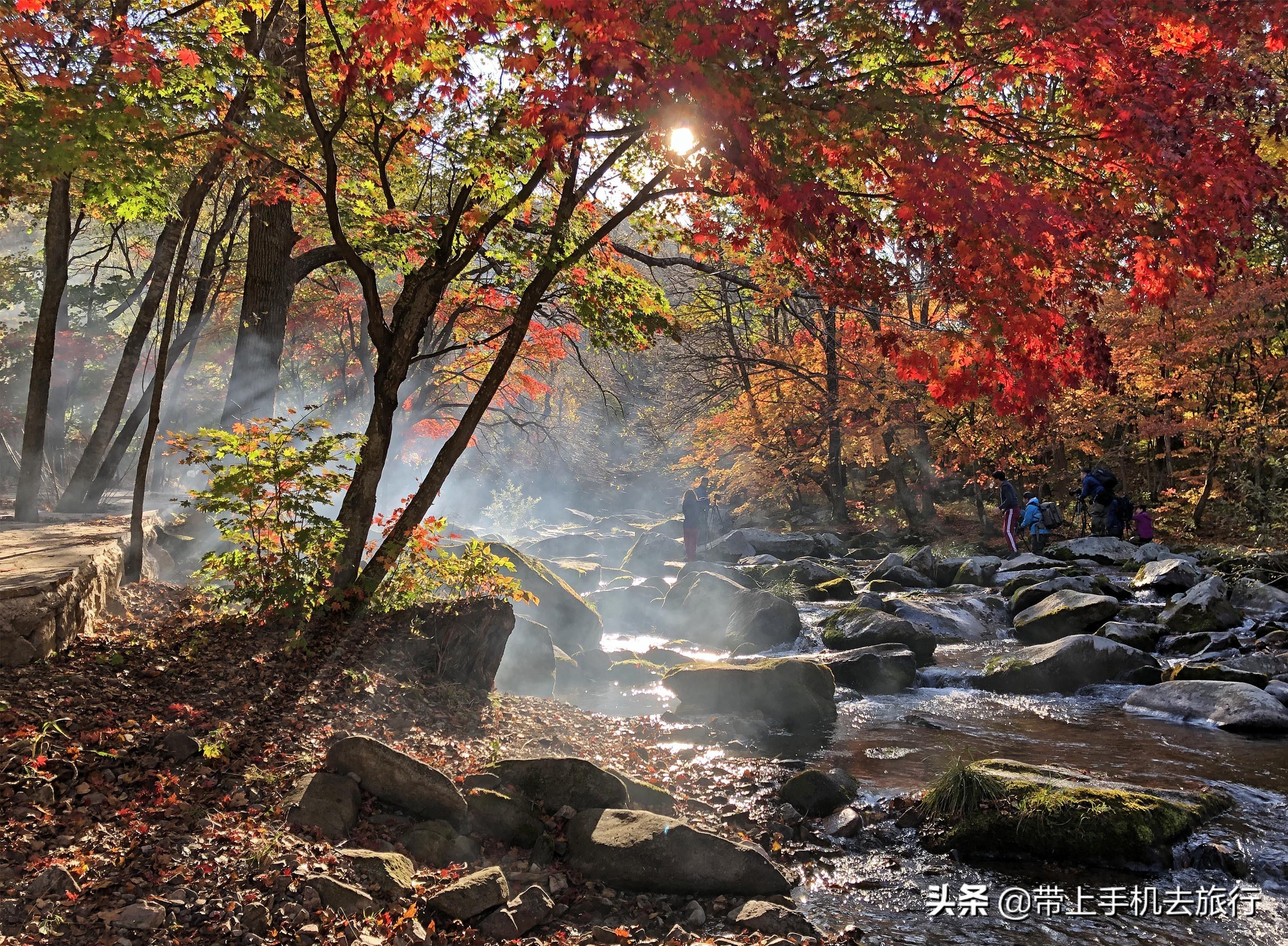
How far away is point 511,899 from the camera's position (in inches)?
155

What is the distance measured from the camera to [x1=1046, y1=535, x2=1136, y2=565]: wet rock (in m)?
16.1

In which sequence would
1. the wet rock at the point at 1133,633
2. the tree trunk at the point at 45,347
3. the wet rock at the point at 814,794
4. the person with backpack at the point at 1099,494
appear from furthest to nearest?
1. the person with backpack at the point at 1099,494
2. the wet rock at the point at 1133,633
3. the tree trunk at the point at 45,347
4. the wet rock at the point at 814,794

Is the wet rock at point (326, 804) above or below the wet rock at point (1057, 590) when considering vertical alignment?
below

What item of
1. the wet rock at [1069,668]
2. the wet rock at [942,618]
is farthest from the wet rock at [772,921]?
the wet rock at [942,618]

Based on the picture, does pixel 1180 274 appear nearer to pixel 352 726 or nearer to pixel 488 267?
pixel 488 267

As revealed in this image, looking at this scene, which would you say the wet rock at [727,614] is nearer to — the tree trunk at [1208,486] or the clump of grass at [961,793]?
the clump of grass at [961,793]

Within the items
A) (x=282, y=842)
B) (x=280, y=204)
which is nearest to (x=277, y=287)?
(x=280, y=204)

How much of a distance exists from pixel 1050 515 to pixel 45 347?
19.4 m

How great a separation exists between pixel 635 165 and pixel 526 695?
5.75m

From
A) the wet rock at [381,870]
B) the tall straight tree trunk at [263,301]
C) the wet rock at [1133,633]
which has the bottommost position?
the wet rock at [381,870]

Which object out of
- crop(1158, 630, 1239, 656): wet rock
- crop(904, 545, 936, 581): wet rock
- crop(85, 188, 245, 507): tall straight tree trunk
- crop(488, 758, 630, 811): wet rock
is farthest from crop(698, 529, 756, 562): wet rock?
crop(488, 758, 630, 811): wet rock

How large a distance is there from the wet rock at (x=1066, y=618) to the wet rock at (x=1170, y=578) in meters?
2.05

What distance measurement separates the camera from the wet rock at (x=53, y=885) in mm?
3033

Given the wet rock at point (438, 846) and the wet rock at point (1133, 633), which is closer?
the wet rock at point (438, 846)
